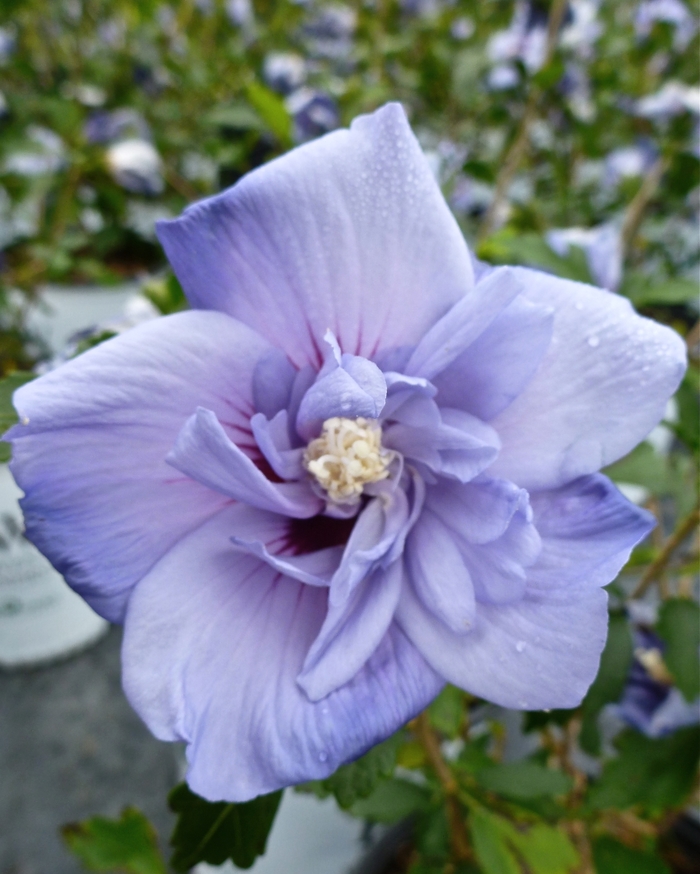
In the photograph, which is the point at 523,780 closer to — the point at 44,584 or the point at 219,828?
the point at 219,828

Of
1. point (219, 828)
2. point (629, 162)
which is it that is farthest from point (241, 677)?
point (629, 162)

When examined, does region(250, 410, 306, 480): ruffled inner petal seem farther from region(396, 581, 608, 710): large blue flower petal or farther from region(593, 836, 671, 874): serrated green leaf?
region(593, 836, 671, 874): serrated green leaf

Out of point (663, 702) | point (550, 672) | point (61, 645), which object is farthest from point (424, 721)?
point (61, 645)

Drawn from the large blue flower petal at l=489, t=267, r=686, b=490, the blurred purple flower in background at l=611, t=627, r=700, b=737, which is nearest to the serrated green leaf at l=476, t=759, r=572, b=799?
the blurred purple flower in background at l=611, t=627, r=700, b=737

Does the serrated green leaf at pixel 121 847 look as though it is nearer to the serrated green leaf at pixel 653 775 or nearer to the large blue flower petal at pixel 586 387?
the serrated green leaf at pixel 653 775

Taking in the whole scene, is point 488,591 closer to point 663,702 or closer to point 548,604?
point 548,604

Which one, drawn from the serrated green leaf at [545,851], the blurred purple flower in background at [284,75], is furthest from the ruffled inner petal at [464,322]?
the blurred purple flower in background at [284,75]
